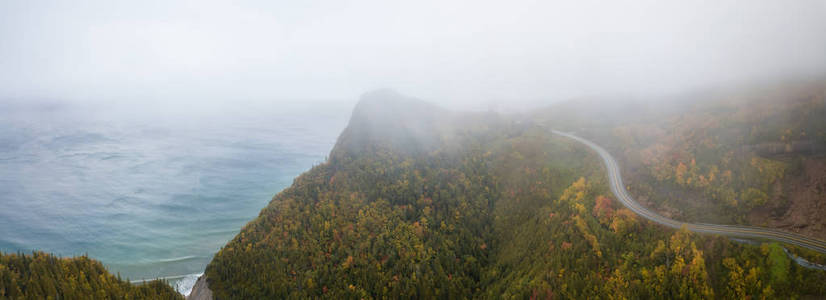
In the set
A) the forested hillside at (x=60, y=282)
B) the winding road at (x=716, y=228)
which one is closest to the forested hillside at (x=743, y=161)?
the winding road at (x=716, y=228)

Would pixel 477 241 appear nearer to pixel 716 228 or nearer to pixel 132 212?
pixel 716 228

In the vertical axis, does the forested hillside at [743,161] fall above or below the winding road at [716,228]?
above

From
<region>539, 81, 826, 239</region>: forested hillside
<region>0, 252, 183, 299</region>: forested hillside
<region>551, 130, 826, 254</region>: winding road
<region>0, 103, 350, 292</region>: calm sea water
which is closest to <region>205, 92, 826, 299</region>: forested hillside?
<region>551, 130, 826, 254</region>: winding road

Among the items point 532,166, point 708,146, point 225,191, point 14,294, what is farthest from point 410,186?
point 225,191

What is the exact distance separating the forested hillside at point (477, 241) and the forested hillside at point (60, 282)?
1539 centimetres

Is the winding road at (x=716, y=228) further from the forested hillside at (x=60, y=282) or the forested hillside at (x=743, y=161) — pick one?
the forested hillside at (x=60, y=282)

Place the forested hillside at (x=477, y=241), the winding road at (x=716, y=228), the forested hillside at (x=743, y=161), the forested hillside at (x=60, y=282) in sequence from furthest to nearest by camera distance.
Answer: the forested hillside at (x=60, y=282) → the forested hillside at (x=743, y=161) → the forested hillside at (x=477, y=241) → the winding road at (x=716, y=228)

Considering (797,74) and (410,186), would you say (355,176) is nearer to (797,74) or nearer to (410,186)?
(410,186)

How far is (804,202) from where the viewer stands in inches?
1790

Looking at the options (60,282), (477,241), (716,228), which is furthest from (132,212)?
(716,228)

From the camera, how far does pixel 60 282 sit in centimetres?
6319

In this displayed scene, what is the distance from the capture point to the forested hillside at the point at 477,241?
4497 centimetres

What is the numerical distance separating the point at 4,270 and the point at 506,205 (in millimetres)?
109026

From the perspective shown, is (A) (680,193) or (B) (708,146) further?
(B) (708,146)
